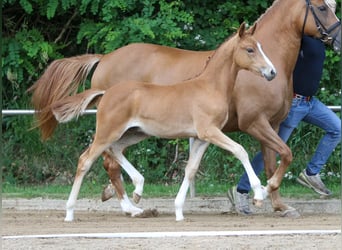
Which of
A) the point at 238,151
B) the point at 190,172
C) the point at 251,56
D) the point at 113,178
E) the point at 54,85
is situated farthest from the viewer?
the point at 54,85

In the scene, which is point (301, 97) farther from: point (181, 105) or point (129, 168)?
point (129, 168)

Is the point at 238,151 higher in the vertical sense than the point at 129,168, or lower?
higher

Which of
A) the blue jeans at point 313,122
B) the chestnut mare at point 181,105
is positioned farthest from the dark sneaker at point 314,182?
the chestnut mare at point 181,105

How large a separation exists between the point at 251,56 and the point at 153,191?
11.0 ft

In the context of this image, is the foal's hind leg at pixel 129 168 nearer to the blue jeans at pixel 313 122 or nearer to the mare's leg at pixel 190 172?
the mare's leg at pixel 190 172

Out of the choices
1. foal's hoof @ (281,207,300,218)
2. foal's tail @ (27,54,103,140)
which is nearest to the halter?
foal's hoof @ (281,207,300,218)

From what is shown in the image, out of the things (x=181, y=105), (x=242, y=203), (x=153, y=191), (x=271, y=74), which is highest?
(x=271, y=74)

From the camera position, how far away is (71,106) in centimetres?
1052

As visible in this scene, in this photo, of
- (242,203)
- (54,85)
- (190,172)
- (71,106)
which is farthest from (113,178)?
(242,203)

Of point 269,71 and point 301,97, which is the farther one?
point 301,97

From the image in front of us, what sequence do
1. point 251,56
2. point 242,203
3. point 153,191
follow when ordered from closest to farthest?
point 251,56 → point 242,203 → point 153,191

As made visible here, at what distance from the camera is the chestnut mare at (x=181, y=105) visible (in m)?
9.89

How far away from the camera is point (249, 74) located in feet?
34.3

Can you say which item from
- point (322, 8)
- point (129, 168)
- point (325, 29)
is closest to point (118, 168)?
point (129, 168)
